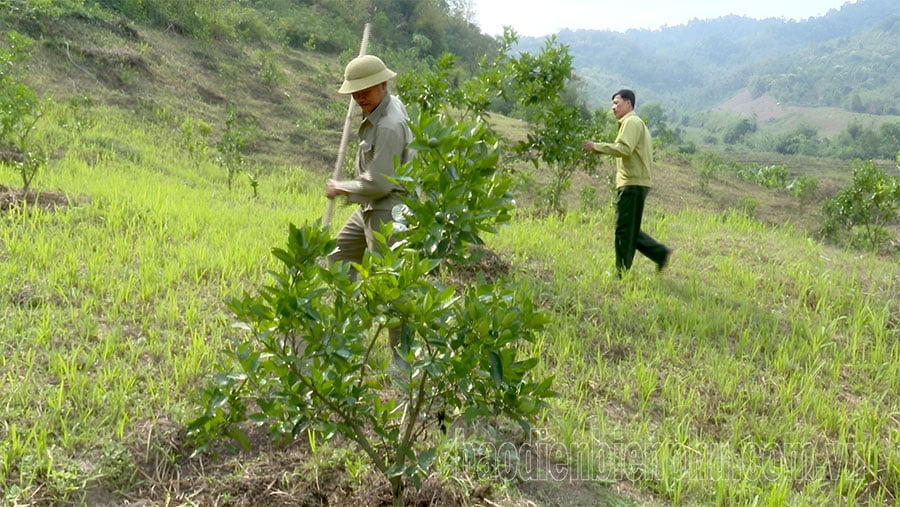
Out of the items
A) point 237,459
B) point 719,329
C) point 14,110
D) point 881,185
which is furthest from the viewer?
point 881,185

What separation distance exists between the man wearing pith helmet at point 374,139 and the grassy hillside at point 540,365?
1119 mm

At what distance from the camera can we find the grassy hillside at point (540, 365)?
104 inches

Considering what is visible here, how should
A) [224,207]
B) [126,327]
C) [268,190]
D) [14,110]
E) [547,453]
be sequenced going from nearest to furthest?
[547,453] < [126,327] < [14,110] < [224,207] < [268,190]

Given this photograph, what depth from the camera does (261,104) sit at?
15359 millimetres

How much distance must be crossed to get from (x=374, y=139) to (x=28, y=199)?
3.74 m

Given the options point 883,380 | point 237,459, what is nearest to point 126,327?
point 237,459

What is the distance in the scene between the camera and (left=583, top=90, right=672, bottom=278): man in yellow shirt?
5.12 meters

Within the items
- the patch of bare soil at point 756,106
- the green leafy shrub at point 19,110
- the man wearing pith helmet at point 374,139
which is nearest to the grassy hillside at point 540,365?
the green leafy shrub at point 19,110

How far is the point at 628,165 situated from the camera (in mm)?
5234

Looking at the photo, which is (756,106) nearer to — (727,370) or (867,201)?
(867,201)

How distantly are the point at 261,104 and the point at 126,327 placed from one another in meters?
12.7

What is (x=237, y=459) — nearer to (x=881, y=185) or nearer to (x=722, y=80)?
(x=881, y=185)

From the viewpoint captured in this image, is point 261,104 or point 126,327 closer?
point 126,327

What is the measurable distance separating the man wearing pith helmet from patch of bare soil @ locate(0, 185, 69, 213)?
3263mm
